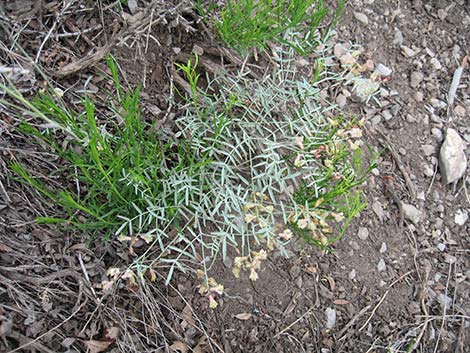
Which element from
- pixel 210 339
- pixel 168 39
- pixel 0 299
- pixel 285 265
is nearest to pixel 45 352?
pixel 0 299

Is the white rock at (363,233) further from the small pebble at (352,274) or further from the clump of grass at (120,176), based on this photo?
the clump of grass at (120,176)

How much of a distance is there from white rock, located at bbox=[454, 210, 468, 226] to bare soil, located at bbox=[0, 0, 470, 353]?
0.05 feet

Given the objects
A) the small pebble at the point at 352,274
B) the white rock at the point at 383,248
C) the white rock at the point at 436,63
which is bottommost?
the small pebble at the point at 352,274

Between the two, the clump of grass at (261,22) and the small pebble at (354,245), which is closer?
the clump of grass at (261,22)

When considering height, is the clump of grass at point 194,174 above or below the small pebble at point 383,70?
below

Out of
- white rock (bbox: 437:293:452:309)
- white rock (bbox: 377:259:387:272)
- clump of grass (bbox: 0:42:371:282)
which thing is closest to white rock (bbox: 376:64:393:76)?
clump of grass (bbox: 0:42:371:282)

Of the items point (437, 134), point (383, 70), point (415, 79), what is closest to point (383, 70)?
point (383, 70)

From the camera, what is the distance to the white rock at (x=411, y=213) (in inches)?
99.6

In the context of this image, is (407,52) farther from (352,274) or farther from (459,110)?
(352,274)

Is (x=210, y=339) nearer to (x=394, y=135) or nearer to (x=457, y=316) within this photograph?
(x=457, y=316)

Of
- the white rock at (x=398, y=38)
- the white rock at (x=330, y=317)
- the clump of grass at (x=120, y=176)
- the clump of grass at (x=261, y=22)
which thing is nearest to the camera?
the clump of grass at (x=120, y=176)

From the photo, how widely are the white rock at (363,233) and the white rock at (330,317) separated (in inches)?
14.3

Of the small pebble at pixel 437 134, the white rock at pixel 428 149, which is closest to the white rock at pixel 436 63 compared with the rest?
the small pebble at pixel 437 134

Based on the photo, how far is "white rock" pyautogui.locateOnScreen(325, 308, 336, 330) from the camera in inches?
88.9
